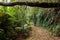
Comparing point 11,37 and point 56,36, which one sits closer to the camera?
point 11,37

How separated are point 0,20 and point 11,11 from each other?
2588 mm

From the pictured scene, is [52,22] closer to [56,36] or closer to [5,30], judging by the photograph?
[56,36]

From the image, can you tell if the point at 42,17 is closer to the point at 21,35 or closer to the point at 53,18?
the point at 53,18

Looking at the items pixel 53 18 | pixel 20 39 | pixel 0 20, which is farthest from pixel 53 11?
pixel 0 20

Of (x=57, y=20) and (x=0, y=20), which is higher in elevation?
(x=0, y=20)

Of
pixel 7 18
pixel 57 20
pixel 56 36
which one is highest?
pixel 7 18

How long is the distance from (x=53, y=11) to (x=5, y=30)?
5.10 meters

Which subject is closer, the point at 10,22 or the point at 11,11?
the point at 10,22

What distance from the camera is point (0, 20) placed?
7988 mm

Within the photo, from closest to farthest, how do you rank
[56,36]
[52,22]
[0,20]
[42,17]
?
[0,20], [56,36], [52,22], [42,17]

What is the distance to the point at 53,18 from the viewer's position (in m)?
11.6

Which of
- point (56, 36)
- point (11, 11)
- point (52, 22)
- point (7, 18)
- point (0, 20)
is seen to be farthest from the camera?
point (52, 22)

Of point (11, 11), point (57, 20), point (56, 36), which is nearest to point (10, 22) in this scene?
point (11, 11)

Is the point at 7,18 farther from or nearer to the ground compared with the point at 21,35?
farther from the ground
